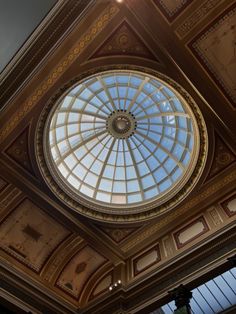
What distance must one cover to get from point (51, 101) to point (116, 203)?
5.13 metres

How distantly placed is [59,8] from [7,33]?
4.21 metres

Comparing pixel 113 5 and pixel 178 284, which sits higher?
pixel 113 5

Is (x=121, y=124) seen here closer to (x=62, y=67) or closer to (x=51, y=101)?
(x=51, y=101)

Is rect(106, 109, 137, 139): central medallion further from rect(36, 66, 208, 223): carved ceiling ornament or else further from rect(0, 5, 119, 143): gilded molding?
rect(0, 5, 119, 143): gilded molding

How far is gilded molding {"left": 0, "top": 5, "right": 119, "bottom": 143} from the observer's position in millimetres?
7735

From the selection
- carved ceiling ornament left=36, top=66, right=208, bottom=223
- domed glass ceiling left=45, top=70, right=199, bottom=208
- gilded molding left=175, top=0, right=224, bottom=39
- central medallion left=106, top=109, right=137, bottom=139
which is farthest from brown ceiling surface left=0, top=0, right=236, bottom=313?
central medallion left=106, top=109, right=137, bottom=139

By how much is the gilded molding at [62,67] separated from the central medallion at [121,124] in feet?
14.4

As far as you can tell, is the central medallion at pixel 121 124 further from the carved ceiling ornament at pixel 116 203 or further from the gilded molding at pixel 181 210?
the gilded molding at pixel 181 210

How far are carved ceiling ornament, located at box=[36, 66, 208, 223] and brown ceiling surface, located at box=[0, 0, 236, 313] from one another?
0.68 feet

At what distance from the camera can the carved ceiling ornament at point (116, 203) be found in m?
9.22

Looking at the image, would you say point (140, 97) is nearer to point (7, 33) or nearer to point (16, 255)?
point (16, 255)

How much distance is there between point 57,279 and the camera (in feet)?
39.6

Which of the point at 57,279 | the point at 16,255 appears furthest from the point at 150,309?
the point at 16,255

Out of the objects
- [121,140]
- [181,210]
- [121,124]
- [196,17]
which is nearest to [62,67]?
[196,17]
